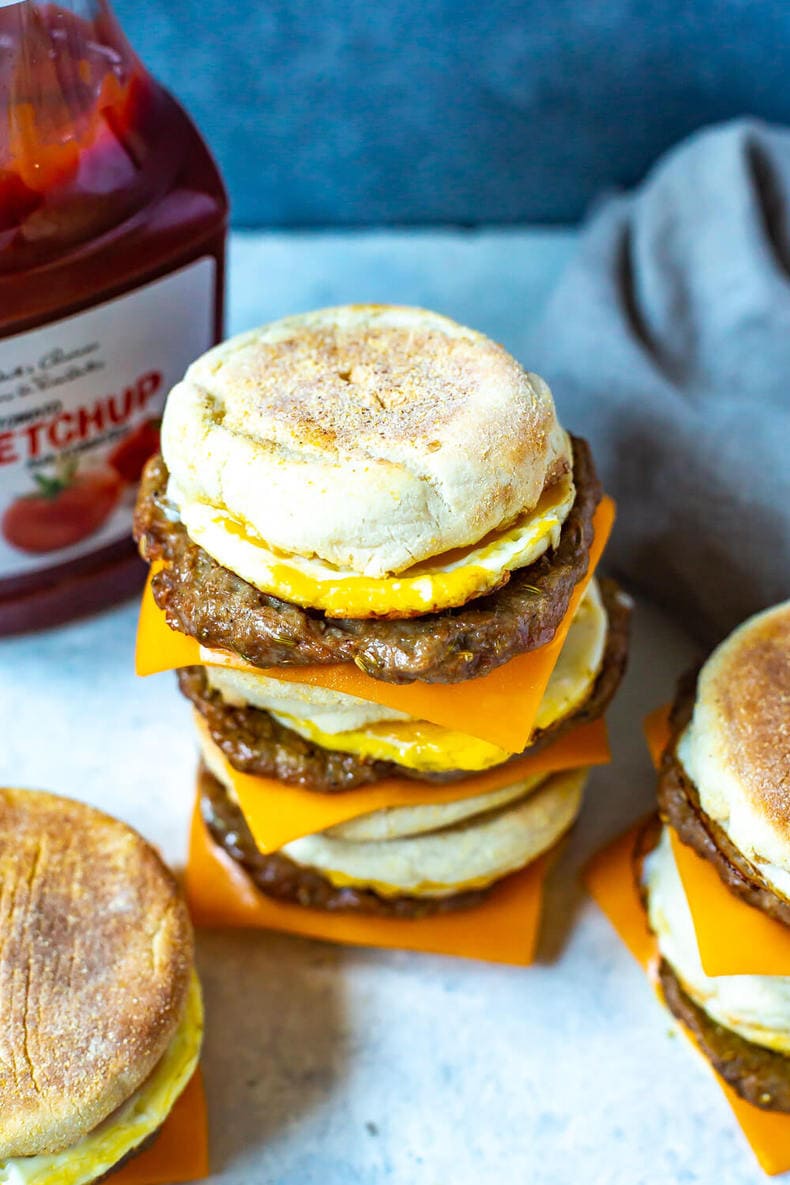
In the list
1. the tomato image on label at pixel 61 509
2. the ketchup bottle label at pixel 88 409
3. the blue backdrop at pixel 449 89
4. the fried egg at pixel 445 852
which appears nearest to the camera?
the fried egg at pixel 445 852

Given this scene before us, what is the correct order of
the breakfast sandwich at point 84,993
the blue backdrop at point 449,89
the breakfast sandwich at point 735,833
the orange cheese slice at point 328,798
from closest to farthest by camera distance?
the breakfast sandwich at point 84,993 < the breakfast sandwich at point 735,833 < the orange cheese slice at point 328,798 < the blue backdrop at point 449,89

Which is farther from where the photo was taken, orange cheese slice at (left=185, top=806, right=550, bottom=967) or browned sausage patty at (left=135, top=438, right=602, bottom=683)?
orange cheese slice at (left=185, top=806, right=550, bottom=967)

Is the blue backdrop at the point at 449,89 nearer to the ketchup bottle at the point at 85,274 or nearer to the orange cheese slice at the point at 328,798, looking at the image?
the ketchup bottle at the point at 85,274

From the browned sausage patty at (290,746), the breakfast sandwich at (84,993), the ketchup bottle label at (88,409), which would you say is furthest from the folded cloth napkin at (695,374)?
the breakfast sandwich at (84,993)

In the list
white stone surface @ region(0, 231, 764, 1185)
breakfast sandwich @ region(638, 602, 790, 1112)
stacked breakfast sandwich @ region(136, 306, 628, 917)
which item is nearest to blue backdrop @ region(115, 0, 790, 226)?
stacked breakfast sandwich @ region(136, 306, 628, 917)

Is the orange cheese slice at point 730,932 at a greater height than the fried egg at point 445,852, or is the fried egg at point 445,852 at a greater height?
the orange cheese slice at point 730,932

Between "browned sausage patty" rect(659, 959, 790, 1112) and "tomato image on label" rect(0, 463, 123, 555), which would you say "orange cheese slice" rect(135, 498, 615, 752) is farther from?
"tomato image on label" rect(0, 463, 123, 555)
